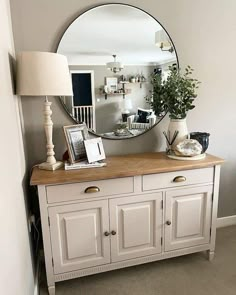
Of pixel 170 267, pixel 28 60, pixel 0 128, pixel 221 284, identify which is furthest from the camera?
pixel 170 267

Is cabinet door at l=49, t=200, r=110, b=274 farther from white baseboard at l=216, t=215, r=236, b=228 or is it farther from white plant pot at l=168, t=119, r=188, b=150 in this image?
white baseboard at l=216, t=215, r=236, b=228

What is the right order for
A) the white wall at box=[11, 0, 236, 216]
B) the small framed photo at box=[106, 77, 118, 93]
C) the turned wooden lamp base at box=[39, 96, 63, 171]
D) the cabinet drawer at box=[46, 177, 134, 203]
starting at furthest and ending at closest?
the small framed photo at box=[106, 77, 118, 93], the white wall at box=[11, 0, 236, 216], the turned wooden lamp base at box=[39, 96, 63, 171], the cabinet drawer at box=[46, 177, 134, 203]

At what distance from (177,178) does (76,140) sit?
779 millimetres

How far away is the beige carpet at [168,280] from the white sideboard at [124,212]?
131 millimetres

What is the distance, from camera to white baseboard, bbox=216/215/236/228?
258 centimetres

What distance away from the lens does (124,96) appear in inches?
83.3

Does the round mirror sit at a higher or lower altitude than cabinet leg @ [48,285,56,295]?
higher

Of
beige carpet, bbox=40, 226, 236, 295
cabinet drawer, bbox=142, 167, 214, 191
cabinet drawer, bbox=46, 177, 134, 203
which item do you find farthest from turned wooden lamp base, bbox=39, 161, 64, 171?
beige carpet, bbox=40, 226, 236, 295

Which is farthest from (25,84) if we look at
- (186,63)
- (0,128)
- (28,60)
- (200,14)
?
(200,14)

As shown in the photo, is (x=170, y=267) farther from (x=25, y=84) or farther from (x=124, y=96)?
(x=25, y=84)

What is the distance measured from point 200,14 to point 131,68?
76 centimetres

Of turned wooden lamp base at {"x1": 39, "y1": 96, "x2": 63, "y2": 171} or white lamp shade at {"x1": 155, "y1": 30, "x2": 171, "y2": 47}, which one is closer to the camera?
A: turned wooden lamp base at {"x1": 39, "y1": 96, "x2": 63, "y2": 171}

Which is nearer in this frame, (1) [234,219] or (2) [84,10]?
(2) [84,10]

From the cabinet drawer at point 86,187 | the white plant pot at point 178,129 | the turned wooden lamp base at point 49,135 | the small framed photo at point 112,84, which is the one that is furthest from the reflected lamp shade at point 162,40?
the cabinet drawer at point 86,187
